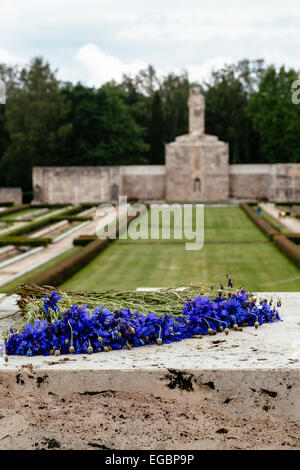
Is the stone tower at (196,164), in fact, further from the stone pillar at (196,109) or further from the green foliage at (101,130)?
the green foliage at (101,130)

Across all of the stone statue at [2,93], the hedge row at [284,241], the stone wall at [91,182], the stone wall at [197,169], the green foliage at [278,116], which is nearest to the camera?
the hedge row at [284,241]

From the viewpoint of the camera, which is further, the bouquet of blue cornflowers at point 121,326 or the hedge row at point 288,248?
the hedge row at point 288,248

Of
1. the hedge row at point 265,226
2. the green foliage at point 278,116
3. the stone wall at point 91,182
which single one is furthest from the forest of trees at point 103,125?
the hedge row at point 265,226

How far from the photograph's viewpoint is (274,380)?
2.76 m

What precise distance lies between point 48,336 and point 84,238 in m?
16.4

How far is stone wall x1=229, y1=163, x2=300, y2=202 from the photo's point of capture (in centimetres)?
4219

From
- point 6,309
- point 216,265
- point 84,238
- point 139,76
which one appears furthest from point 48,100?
point 6,309

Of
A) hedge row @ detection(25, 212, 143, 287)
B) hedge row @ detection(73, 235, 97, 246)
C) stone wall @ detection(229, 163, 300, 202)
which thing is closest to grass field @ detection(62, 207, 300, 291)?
hedge row @ detection(25, 212, 143, 287)

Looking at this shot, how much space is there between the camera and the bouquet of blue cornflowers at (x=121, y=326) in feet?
10.3

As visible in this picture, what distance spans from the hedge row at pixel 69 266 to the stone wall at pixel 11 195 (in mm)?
26748

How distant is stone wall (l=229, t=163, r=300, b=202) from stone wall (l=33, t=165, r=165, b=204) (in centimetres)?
625

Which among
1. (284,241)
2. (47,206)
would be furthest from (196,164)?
(284,241)

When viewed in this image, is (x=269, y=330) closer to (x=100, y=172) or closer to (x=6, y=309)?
(x=6, y=309)

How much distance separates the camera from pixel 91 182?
44000 mm
